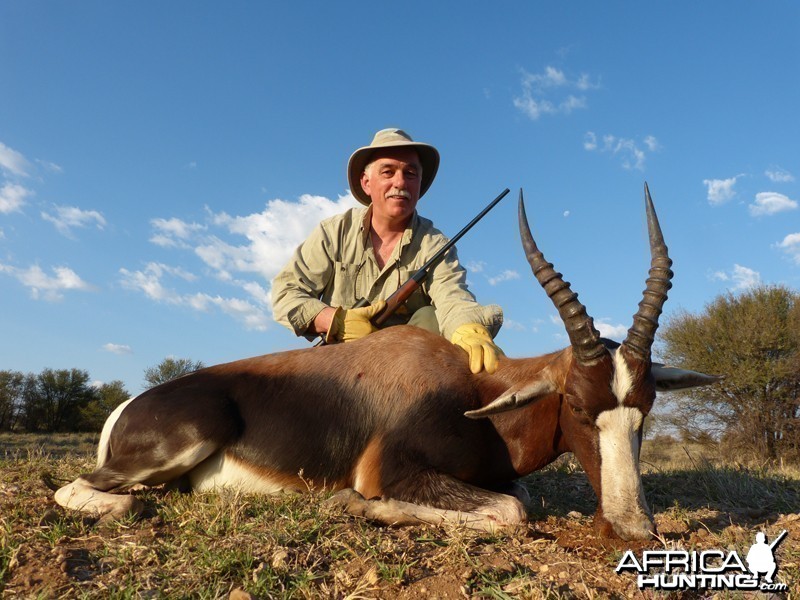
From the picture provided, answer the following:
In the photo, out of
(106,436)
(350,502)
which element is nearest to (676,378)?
(350,502)

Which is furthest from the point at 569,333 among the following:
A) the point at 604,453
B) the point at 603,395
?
the point at 604,453

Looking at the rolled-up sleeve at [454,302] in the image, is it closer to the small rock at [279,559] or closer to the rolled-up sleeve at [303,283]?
the rolled-up sleeve at [303,283]

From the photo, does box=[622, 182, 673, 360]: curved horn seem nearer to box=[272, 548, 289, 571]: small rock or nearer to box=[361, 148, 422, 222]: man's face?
box=[272, 548, 289, 571]: small rock

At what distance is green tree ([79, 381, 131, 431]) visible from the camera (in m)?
34.4

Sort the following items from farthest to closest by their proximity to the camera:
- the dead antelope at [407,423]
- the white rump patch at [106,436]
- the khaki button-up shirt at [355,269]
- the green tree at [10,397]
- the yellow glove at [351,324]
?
the green tree at [10,397] → the khaki button-up shirt at [355,269] → the yellow glove at [351,324] → the white rump patch at [106,436] → the dead antelope at [407,423]

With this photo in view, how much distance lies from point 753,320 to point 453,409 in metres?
20.5

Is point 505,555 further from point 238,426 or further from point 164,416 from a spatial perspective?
point 164,416

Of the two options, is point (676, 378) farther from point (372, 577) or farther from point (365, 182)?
point (365, 182)

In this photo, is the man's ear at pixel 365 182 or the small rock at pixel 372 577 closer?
the small rock at pixel 372 577

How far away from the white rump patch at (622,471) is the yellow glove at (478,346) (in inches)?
41.8

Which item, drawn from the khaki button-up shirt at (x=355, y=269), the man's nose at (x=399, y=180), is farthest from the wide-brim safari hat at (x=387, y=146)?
the khaki button-up shirt at (x=355, y=269)

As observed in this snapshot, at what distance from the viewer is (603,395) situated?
144 inches

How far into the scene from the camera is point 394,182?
21.6 ft

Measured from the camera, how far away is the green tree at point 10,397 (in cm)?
3291
